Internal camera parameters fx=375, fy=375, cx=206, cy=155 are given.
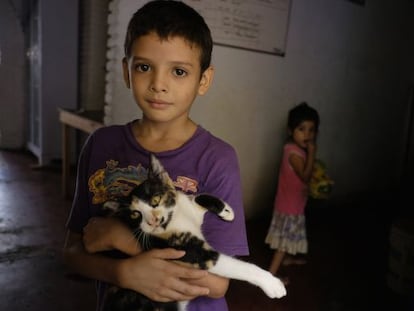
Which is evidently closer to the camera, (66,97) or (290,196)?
(290,196)

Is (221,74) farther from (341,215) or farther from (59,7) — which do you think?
(59,7)

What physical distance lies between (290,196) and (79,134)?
296 cm

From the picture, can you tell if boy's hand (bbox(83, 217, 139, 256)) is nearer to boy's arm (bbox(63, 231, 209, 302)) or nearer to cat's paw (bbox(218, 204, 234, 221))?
boy's arm (bbox(63, 231, 209, 302))

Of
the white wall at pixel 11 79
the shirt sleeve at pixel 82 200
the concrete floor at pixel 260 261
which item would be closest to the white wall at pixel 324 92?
the concrete floor at pixel 260 261

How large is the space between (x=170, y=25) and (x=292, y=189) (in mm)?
1765

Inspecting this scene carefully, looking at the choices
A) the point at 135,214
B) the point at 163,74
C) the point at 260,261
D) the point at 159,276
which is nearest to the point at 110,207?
the point at 135,214

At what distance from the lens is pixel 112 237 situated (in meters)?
0.67

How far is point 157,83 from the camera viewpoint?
68 cm

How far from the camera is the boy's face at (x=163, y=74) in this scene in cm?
69

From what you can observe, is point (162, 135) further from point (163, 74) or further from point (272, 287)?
point (272, 287)

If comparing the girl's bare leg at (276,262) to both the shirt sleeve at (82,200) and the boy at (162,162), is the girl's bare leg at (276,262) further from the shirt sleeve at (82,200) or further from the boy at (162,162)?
the shirt sleeve at (82,200)

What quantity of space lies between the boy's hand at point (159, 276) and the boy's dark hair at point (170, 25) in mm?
381

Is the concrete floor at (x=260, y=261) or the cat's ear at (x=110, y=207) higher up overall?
the cat's ear at (x=110, y=207)

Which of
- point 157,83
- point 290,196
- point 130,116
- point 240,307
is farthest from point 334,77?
point 157,83
